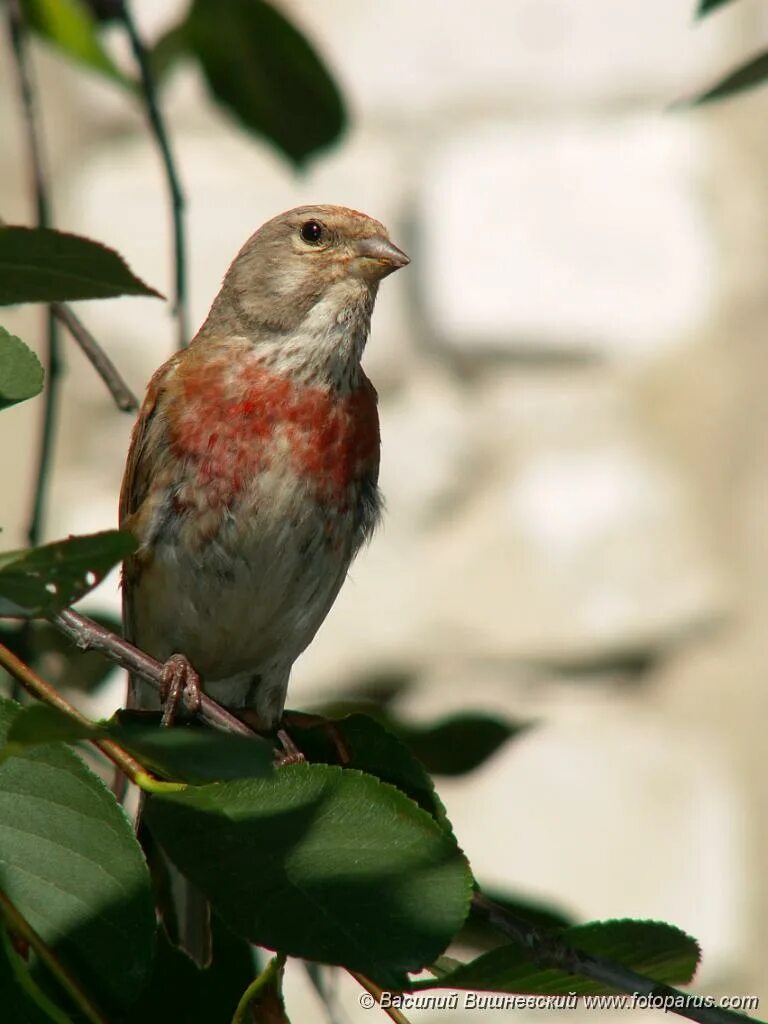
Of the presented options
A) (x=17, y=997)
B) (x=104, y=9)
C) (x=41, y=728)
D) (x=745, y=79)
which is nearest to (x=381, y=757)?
(x=17, y=997)

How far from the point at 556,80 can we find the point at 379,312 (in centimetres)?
114

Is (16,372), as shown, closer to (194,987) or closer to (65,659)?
(194,987)

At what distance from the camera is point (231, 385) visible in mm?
3074

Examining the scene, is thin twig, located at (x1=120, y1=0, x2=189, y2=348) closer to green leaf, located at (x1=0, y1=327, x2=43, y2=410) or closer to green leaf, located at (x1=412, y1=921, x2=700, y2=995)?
green leaf, located at (x1=0, y1=327, x2=43, y2=410)

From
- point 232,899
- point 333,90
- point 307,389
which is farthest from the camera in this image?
point 307,389

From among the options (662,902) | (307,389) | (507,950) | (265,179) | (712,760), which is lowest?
(662,902)

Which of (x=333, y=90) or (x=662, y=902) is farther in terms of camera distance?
(x=662, y=902)

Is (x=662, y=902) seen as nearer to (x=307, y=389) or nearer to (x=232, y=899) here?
(x=307, y=389)

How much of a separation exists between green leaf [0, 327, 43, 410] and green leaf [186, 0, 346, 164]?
59.9 inches

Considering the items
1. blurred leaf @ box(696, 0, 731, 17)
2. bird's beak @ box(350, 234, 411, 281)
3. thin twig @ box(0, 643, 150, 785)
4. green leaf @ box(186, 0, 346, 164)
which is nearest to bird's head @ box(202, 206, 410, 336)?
bird's beak @ box(350, 234, 411, 281)

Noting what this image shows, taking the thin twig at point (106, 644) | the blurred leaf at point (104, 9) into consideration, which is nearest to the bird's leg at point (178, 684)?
the thin twig at point (106, 644)

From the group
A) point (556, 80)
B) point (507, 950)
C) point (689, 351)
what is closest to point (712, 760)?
point (689, 351)

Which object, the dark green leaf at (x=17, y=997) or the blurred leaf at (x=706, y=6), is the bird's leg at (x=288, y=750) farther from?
the blurred leaf at (x=706, y=6)

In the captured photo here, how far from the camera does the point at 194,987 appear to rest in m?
1.76
